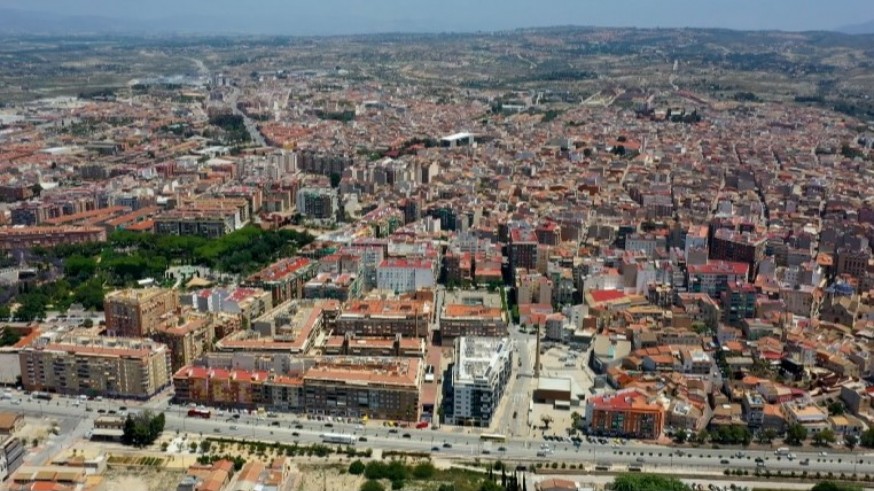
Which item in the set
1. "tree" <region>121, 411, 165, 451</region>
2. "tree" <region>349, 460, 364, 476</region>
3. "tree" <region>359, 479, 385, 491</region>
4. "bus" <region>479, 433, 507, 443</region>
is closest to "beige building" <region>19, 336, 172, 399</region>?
"tree" <region>121, 411, 165, 451</region>

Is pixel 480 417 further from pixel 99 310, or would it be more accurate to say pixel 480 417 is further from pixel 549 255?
pixel 99 310

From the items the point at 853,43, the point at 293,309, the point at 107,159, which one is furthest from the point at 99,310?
the point at 853,43

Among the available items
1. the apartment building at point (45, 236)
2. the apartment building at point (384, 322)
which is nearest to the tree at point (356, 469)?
the apartment building at point (384, 322)

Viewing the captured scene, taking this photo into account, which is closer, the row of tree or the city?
the city

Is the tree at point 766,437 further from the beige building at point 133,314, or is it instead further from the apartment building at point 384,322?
the beige building at point 133,314

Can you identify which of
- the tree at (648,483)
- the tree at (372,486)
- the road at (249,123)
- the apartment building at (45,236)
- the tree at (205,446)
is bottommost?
the tree at (205,446)

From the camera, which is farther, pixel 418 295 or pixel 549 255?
pixel 549 255

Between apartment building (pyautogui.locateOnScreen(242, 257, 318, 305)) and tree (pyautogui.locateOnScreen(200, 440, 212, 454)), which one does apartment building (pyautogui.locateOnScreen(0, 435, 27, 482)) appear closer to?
tree (pyautogui.locateOnScreen(200, 440, 212, 454))
